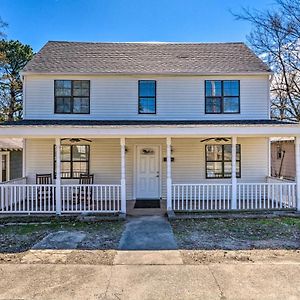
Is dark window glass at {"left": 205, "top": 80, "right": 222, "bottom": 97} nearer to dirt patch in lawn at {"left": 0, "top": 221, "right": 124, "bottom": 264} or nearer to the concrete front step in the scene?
dirt patch in lawn at {"left": 0, "top": 221, "right": 124, "bottom": 264}

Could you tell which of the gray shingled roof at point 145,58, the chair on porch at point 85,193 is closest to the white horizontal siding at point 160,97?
the gray shingled roof at point 145,58

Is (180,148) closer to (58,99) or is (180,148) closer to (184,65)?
(184,65)

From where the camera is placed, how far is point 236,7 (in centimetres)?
1673

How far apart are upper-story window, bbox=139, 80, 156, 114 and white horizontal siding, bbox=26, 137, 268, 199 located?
1.41 m

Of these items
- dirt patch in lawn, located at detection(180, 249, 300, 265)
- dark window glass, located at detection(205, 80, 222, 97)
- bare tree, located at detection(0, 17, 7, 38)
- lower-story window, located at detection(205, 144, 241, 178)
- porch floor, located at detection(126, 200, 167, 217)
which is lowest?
dirt patch in lawn, located at detection(180, 249, 300, 265)

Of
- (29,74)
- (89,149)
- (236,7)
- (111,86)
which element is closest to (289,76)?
(236,7)

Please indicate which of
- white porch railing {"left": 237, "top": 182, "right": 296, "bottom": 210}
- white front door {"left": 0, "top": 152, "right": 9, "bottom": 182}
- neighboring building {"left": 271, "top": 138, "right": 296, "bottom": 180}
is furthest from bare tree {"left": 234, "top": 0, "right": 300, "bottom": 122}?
white front door {"left": 0, "top": 152, "right": 9, "bottom": 182}

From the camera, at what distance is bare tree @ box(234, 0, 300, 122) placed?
17688 mm

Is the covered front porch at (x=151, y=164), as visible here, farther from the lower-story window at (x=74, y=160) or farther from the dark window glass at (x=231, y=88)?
the dark window glass at (x=231, y=88)

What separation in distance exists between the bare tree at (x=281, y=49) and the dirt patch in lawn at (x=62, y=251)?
15.5 metres

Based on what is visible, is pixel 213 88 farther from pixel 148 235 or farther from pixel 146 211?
pixel 148 235

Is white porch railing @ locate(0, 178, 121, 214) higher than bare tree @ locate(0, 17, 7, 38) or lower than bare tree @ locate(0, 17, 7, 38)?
lower

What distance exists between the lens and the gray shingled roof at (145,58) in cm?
1219

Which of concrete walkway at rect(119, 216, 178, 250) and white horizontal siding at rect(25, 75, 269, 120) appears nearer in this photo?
concrete walkway at rect(119, 216, 178, 250)
